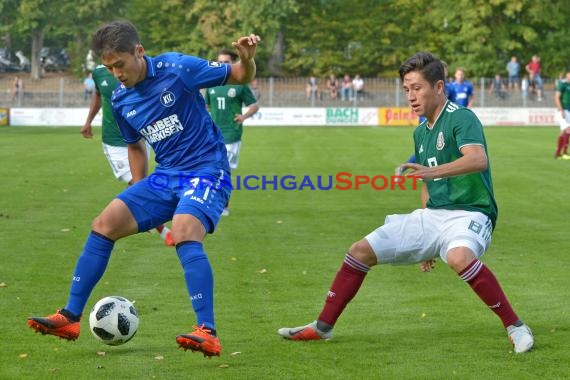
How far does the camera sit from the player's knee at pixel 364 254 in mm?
7484

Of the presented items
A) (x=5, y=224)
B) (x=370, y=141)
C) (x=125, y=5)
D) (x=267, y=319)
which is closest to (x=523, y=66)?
(x=125, y=5)

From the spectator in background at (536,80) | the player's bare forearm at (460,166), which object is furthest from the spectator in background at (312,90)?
the player's bare forearm at (460,166)

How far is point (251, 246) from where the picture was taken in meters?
12.6

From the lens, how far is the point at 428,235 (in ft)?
24.2

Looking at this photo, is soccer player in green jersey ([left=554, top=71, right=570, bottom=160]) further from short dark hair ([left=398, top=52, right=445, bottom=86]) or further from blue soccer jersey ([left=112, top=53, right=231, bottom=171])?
blue soccer jersey ([left=112, top=53, right=231, bottom=171])

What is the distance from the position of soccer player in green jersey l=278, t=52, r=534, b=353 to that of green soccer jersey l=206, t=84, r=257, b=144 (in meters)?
9.10

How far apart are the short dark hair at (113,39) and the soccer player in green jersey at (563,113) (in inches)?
826

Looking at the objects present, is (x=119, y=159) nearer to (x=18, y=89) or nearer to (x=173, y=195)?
(x=173, y=195)

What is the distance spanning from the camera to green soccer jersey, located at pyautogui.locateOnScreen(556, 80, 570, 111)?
27750mm

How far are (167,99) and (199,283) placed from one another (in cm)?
122

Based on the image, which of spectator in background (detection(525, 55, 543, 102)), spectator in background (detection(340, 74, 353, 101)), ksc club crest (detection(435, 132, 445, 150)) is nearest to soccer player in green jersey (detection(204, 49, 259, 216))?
ksc club crest (detection(435, 132, 445, 150))

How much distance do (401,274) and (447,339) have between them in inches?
115

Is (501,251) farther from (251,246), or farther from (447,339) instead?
(447,339)

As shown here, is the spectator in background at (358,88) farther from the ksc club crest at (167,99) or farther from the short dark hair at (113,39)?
the short dark hair at (113,39)
